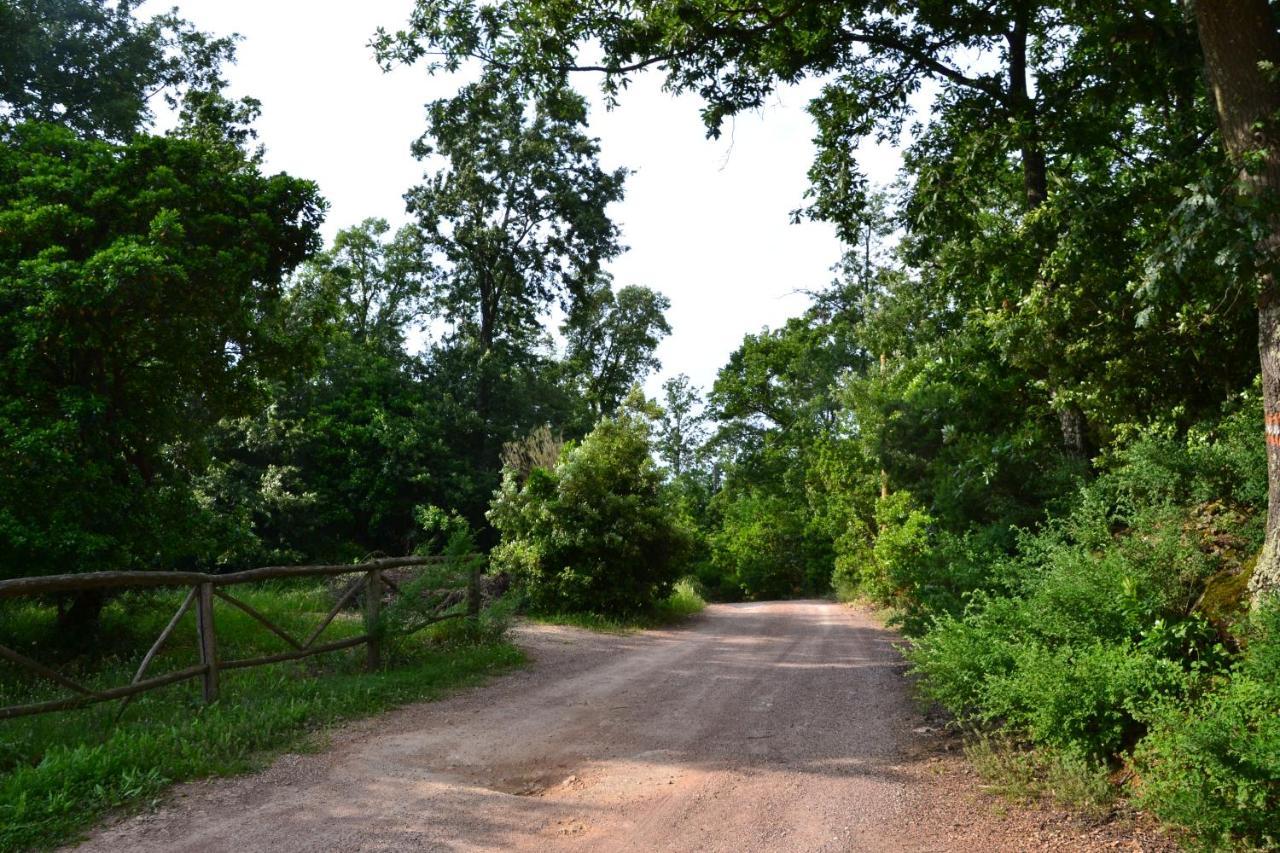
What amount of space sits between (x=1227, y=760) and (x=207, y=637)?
768 cm

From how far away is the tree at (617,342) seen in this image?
4416 centimetres

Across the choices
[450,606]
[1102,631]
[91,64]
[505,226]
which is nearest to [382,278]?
[505,226]

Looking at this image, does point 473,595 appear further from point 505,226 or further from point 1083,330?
point 505,226

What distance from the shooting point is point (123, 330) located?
423 inches

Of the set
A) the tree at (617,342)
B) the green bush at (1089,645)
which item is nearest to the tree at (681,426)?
the tree at (617,342)

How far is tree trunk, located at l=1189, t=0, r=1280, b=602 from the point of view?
6258 mm

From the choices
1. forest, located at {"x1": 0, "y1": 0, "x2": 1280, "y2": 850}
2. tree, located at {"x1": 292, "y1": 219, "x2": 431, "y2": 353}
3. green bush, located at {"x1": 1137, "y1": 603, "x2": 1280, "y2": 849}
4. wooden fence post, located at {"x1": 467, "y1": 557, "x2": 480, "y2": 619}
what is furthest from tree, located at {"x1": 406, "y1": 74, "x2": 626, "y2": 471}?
green bush, located at {"x1": 1137, "y1": 603, "x2": 1280, "y2": 849}

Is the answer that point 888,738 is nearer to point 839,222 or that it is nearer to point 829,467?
point 839,222

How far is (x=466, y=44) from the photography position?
1094 cm

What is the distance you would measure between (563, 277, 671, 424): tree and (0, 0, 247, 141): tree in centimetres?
2645

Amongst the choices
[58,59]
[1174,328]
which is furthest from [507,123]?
[1174,328]

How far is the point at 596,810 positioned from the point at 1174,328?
8.48m

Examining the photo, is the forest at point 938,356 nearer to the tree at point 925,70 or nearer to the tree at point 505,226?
the tree at point 925,70

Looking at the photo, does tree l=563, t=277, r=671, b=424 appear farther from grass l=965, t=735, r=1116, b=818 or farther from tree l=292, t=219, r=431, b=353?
grass l=965, t=735, r=1116, b=818
